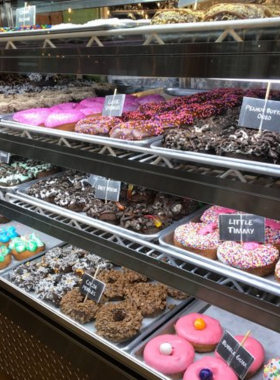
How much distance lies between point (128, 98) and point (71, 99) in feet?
1.61

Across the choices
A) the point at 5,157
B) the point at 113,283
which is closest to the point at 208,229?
the point at 113,283

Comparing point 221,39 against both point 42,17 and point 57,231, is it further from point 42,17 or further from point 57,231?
point 42,17

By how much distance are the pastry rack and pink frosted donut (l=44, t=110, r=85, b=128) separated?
1.11 feet

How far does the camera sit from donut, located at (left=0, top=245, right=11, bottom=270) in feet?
8.12

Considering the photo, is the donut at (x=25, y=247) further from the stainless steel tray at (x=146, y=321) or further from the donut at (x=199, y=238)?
the donut at (x=199, y=238)

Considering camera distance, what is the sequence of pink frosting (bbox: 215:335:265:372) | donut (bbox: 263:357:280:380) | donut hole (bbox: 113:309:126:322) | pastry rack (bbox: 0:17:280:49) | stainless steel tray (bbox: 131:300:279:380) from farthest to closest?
donut hole (bbox: 113:309:126:322) → stainless steel tray (bbox: 131:300:279:380) → pink frosting (bbox: 215:335:265:372) → donut (bbox: 263:357:280:380) → pastry rack (bbox: 0:17:280:49)

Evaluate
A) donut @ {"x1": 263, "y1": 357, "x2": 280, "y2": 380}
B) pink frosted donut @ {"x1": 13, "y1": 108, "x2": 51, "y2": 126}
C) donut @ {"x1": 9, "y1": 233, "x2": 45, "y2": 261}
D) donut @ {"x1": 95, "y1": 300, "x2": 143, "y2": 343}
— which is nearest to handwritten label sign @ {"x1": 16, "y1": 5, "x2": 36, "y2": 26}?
pink frosted donut @ {"x1": 13, "y1": 108, "x2": 51, "y2": 126}

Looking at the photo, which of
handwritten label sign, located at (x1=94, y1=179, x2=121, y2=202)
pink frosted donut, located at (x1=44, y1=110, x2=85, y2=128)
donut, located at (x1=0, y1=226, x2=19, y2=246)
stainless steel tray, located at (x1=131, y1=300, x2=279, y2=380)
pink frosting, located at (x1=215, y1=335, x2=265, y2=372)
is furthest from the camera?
donut, located at (x1=0, y1=226, x2=19, y2=246)

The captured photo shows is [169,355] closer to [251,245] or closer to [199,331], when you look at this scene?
[199,331]

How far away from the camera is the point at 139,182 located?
1589 mm

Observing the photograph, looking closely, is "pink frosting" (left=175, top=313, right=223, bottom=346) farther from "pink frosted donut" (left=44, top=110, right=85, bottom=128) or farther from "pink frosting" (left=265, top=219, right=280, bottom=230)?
"pink frosted donut" (left=44, top=110, right=85, bottom=128)

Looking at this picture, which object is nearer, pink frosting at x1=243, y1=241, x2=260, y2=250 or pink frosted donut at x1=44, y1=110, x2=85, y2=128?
pink frosting at x1=243, y1=241, x2=260, y2=250

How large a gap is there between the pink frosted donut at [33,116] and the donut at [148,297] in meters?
0.95

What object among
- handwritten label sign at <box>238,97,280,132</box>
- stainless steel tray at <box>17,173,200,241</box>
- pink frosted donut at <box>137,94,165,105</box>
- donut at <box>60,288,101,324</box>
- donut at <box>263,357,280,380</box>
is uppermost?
handwritten label sign at <box>238,97,280,132</box>
